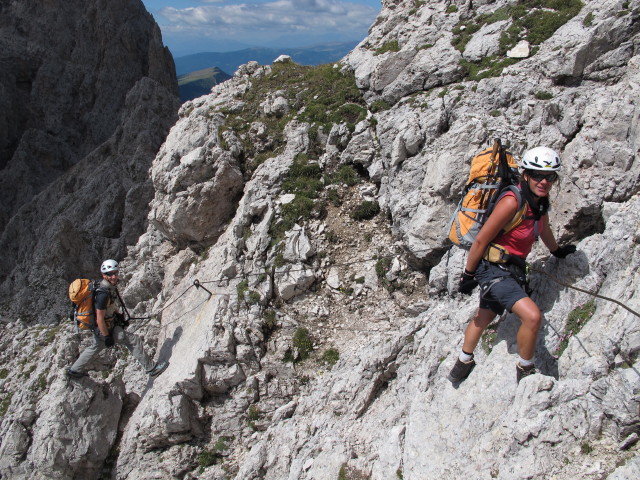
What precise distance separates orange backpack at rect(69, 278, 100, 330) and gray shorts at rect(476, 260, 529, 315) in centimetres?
1104

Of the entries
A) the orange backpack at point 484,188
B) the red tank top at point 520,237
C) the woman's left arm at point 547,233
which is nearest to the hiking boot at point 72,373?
the orange backpack at point 484,188

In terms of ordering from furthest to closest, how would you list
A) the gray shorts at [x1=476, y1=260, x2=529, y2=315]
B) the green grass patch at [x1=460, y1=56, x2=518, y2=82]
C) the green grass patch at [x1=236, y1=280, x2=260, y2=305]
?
the green grass patch at [x1=460, y1=56, x2=518, y2=82] < the green grass patch at [x1=236, y1=280, x2=260, y2=305] < the gray shorts at [x1=476, y1=260, x2=529, y2=315]

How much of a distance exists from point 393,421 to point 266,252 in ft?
24.2

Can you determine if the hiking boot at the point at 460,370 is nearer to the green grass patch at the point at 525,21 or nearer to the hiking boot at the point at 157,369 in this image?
the hiking boot at the point at 157,369

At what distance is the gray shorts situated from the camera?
6598mm

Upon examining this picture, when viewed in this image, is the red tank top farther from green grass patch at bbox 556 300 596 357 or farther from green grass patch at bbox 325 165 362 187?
green grass patch at bbox 325 165 362 187

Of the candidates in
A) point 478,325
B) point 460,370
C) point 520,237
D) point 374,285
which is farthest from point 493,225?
point 374,285

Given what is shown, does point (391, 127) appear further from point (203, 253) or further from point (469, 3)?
point (203, 253)

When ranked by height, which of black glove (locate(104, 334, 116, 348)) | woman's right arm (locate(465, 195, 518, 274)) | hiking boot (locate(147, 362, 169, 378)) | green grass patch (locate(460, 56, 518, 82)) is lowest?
hiking boot (locate(147, 362, 169, 378))

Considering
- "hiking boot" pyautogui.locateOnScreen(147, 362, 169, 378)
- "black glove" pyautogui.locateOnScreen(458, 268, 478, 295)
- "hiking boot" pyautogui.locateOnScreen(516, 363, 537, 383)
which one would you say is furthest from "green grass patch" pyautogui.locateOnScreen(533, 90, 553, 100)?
"hiking boot" pyautogui.locateOnScreen(147, 362, 169, 378)

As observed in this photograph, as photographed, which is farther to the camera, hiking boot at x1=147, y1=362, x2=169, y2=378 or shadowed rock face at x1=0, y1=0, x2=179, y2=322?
shadowed rock face at x1=0, y1=0, x2=179, y2=322

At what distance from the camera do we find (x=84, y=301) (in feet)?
42.7

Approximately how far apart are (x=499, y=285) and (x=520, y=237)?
82 cm

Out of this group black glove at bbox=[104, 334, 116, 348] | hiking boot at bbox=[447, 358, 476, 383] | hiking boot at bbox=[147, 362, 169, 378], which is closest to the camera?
hiking boot at bbox=[447, 358, 476, 383]
